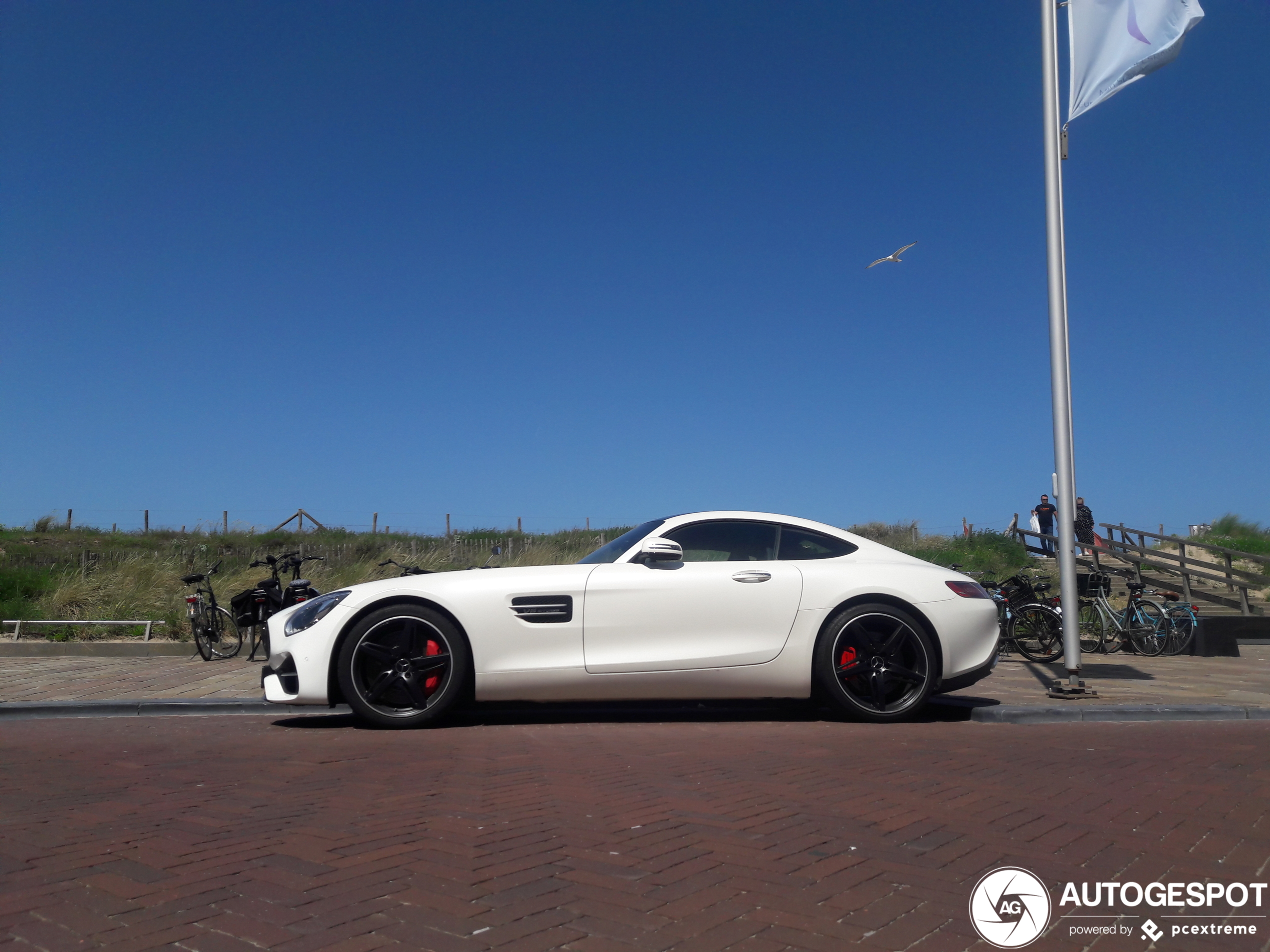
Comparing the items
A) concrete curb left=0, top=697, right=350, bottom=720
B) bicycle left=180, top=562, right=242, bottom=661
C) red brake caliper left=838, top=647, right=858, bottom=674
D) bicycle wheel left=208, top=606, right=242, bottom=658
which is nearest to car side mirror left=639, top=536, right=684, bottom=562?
red brake caliper left=838, top=647, right=858, bottom=674

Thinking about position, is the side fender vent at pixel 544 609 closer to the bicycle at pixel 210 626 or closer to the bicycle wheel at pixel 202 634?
the bicycle at pixel 210 626

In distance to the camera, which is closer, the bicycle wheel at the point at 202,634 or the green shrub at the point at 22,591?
the bicycle wheel at the point at 202,634

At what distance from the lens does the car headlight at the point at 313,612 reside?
681 cm

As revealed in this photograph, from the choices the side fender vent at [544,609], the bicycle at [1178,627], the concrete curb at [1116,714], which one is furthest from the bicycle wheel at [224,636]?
the bicycle at [1178,627]

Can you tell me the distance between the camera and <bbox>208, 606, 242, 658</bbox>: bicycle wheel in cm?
1173

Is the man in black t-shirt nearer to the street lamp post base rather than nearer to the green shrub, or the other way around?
the street lamp post base

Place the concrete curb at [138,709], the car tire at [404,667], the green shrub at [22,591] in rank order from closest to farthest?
1. the car tire at [404,667]
2. the concrete curb at [138,709]
3. the green shrub at [22,591]

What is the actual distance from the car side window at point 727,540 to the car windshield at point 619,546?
0.23 meters

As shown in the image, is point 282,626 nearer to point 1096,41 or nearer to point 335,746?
point 335,746

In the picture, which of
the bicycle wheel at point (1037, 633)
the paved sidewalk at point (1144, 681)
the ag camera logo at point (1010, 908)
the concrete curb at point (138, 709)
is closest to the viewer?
the ag camera logo at point (1010, 908)

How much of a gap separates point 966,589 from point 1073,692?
1.61 metres

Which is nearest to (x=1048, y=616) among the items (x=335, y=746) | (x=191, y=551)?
(x=335, y=746)

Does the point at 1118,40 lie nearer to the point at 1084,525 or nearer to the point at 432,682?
the point at 432,682

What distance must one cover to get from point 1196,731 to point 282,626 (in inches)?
246
